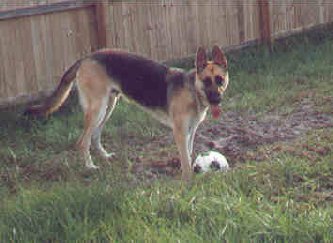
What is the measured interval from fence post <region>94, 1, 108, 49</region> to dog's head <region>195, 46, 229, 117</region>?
3.39 metres

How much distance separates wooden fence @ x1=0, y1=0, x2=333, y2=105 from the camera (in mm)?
9812

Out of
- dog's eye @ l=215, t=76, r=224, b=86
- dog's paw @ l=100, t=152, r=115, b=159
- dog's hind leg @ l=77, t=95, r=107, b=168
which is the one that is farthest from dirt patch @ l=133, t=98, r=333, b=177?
dog's eye @ l=215, t=76, r=224, b=86

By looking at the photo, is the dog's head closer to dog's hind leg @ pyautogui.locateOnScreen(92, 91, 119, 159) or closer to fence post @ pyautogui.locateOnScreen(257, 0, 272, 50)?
dog's hind leg @ pyautogui.locateOnScreen(92, 91, 119, 159)

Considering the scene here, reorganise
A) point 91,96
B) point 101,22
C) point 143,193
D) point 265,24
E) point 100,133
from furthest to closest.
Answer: point 265,24, point 101,22, point 100,133, point 91,96, point 143,193

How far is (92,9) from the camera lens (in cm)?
1063

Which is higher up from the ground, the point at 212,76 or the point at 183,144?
the point at 212,76

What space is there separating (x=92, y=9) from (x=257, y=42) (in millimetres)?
3056

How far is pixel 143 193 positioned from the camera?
6586 mm

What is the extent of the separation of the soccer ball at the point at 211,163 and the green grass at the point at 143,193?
205mm

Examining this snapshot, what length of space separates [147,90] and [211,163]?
953 millimetres

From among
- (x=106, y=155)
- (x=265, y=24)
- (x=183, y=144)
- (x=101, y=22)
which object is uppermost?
(x=101, y=22)

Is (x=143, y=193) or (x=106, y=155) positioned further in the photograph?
(x=106, y=155)

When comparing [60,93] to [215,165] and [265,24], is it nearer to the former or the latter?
[215,165]

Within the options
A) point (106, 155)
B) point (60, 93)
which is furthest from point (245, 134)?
point (60, 93)
